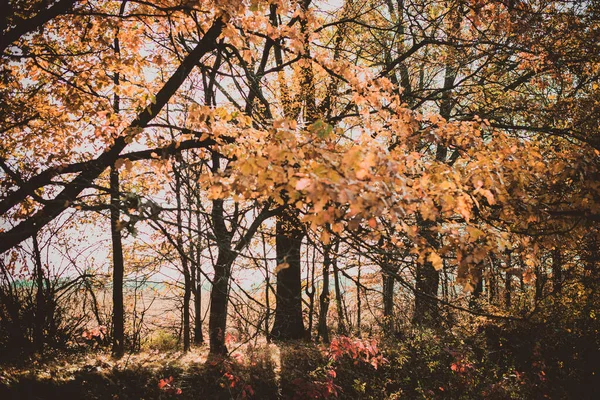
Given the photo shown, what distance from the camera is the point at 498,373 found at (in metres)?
8.11

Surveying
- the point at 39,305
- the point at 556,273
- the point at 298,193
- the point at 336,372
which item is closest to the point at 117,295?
the point at 39,305

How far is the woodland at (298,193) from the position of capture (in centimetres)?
289

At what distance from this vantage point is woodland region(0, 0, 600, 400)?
2893 millimetres

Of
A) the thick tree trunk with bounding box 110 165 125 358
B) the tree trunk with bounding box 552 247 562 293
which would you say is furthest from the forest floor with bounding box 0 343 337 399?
the tree trunk with bounding box 552 247 562 293

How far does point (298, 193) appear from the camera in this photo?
248cm

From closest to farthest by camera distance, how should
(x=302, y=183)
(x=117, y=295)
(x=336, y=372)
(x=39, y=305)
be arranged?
(x=302, y=183) < (x=39, y=305) < (x=117, y=295) < (x=336, y=372)

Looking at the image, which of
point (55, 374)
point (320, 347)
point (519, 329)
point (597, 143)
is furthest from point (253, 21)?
point (519, 329)

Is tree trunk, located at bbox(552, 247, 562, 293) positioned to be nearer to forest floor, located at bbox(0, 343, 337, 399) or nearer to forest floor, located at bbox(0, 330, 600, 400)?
forest floor, located at bbox(0, 330, 600, 400)

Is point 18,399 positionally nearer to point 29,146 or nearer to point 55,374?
point 55,374

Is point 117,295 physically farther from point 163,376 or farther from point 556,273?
point 556,273

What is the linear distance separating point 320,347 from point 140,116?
252 inches

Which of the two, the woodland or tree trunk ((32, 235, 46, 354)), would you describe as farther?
tree trunk ((32, 235, 46, 354))

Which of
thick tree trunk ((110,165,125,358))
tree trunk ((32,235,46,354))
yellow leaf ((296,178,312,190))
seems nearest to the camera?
yellow leaf ((296,178,312,190))

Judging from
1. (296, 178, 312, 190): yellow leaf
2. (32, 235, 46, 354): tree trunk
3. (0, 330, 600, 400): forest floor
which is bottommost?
(0, 330, 600, 400): forest floor
